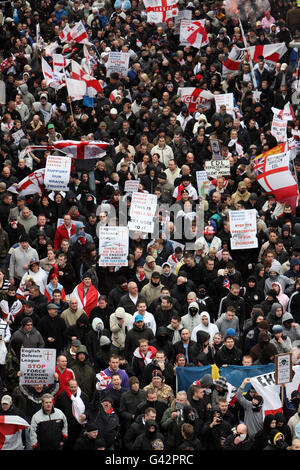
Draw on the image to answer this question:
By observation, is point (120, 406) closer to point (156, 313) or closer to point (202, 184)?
point (156, 313)

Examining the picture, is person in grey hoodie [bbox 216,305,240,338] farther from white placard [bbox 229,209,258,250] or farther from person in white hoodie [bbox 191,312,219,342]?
white placard [bbox 229,209,258,250]

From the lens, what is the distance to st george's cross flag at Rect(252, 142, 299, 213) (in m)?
21.3

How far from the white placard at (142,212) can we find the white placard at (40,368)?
176 inches

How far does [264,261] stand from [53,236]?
3.47 meters

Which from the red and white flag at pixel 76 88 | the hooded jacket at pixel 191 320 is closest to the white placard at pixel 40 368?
the hooded jacket at pixel 191 320

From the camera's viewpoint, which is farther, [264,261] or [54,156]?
[54,156]

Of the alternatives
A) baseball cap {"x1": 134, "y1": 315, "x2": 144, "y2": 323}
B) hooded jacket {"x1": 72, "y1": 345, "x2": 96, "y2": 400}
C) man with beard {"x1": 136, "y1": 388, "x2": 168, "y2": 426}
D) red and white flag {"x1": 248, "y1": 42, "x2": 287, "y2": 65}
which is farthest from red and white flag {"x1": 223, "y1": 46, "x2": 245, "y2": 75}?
man with beard {"x1": 136, "y1": 388, "x2": 168, "y2": 426}

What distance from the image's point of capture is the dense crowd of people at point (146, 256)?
1567 cm

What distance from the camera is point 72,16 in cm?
3092

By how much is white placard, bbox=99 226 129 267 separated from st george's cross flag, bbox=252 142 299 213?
3.26m

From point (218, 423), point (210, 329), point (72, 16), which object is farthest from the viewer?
point (72, 16)

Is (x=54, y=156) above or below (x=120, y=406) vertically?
above

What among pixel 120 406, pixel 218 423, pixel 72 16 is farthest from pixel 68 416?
pixel 72 16

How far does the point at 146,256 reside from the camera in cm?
1959
